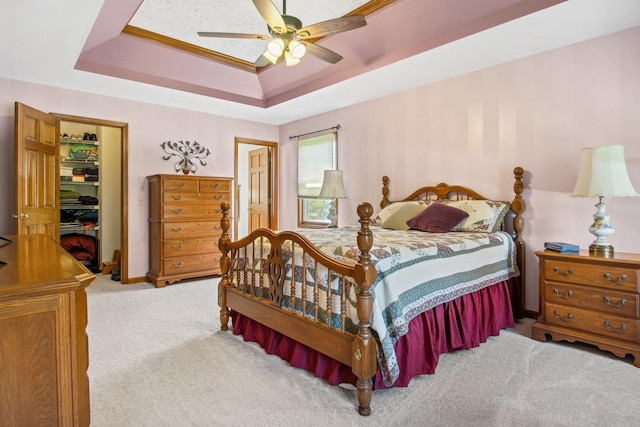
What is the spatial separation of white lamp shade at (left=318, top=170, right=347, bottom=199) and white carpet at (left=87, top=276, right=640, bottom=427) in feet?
7.36

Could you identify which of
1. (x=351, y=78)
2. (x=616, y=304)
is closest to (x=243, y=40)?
(x=351, y=78)

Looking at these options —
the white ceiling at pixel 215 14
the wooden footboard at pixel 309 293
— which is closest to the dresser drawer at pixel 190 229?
the wooden footboard at pixel 309 293

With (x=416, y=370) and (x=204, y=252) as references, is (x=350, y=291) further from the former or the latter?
(x=204, y=252)

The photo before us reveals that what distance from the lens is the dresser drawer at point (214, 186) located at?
470 cm

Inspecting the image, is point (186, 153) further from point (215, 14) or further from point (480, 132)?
point (480, 132)

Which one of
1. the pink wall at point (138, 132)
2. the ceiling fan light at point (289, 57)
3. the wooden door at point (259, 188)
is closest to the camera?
the ceiling fan light at point (289, 57)

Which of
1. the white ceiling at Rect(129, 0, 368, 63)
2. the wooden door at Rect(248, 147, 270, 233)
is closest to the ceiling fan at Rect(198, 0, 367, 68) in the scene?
the white ceiling at Rect(129, 0, 368, 63)

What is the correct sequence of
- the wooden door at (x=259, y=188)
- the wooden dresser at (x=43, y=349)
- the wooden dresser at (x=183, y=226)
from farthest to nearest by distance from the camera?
the wooden door at (x=259, y=188)
the wooden dresser at (x=183, y=226)
the wooden dresser at (x=43, y=349)

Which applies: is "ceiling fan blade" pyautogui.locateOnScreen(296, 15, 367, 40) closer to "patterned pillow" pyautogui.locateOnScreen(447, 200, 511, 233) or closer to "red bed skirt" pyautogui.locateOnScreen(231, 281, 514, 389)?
"patterned pillow" pyautogui.locateOnScreen(447, 200, 511, 233)

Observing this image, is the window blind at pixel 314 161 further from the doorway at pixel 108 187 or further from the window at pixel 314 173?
the doorway at pixel 108 187

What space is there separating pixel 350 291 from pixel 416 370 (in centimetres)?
68

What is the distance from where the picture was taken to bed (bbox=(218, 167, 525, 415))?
5.93 ft

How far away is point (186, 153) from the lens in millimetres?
5004

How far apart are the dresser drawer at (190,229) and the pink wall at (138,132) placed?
56cm
